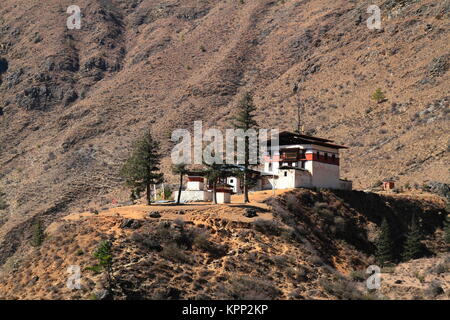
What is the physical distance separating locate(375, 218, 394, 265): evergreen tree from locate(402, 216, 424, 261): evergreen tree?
139cm

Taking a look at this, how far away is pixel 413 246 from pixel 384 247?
10.6ft

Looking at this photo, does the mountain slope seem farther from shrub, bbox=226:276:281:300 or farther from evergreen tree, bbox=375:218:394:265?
shrub, bbox=226:276:281:300

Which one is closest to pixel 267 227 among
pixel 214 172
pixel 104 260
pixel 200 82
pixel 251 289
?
pixel 214 172

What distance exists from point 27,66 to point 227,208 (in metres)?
96.3

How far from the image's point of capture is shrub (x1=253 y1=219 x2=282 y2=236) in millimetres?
58219

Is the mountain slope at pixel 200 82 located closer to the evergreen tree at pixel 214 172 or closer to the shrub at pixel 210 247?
the evergreen tree at pixel 214 172

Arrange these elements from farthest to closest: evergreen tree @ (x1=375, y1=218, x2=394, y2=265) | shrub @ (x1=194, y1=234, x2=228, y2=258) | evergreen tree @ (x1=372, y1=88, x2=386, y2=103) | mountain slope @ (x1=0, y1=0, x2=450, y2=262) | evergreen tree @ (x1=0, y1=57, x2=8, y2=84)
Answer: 1. evergreen tree @ (x1=0, y1=57, x2=8, y2=84)
2. evergreen tree @ (x1=372, y1=88, x2=386, y2=103)
3. mountain slope @ (x1=0, y1=0, x2=450, y2=262)
4. evergreen tree @ (x1=375, y1=218, x2=394, y2=265)
5. shrub @ (x1=194, y1=234, x2=228, y2=258)

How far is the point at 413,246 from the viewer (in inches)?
2520

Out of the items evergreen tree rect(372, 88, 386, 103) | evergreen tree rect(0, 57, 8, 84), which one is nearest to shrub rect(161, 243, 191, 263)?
evergreen tree rect(372, 88, 386, 103)

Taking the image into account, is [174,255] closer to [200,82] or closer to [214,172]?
[214,172]

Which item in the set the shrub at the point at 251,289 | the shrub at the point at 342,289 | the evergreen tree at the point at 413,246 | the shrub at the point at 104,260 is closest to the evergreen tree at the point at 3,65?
the evergreen tree at the point at 413,246

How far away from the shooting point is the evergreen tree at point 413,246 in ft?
209

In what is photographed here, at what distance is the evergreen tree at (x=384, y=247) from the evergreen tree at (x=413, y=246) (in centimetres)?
139
